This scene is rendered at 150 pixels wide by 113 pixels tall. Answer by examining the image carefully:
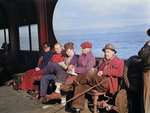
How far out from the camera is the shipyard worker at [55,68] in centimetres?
379

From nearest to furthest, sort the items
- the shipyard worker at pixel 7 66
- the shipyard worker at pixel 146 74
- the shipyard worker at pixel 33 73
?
the shipyard worker at pixel 146 74
the shipyard worker at pixel 33 73
the shipyard worker at pixel 7 66

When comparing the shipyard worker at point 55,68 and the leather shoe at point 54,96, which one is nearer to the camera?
the leather shoe at point 54,96

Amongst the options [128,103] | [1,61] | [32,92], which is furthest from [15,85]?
[128,103]

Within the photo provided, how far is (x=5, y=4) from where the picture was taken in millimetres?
6941

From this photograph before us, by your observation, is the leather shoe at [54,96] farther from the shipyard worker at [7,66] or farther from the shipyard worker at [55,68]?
the shipyard worker at [7,66]

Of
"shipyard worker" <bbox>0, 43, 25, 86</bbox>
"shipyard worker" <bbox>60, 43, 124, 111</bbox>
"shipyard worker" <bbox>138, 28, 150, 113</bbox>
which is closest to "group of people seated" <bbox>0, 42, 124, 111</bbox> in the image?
"shipyard worker" <bbox>60, 43, 124, 111</bbox>

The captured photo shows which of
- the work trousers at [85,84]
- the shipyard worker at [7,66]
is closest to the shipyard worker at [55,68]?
the work trousers at [85,84]

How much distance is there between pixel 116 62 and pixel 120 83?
43cm

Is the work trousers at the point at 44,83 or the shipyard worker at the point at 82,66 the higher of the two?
the shipyard worker at the point at 82,66

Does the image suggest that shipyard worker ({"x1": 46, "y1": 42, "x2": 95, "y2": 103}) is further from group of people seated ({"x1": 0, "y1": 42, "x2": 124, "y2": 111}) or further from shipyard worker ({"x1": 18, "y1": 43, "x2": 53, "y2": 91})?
shipyard worker ({"x1": 18, "y1": 43, "x2": 53, "y2": 91})

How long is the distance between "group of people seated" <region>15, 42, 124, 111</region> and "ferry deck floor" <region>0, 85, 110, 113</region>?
182 millimetres

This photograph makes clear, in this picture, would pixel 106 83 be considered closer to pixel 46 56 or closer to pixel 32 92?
pixel 46 56

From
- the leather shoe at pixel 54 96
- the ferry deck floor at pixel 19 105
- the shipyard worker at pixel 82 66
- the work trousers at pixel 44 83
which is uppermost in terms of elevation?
the shipyard worker at pixel 82 66

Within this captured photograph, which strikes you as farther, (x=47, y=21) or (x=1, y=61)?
(x=1, y=61)
